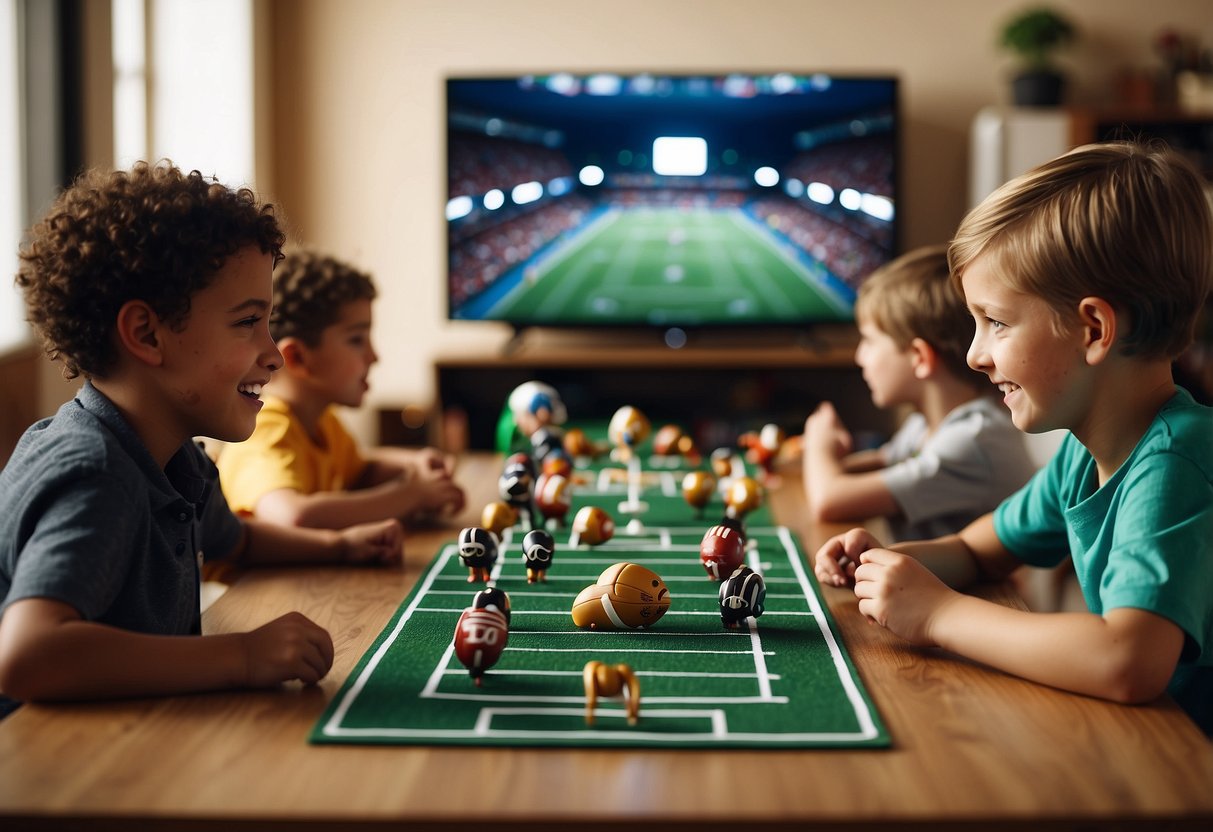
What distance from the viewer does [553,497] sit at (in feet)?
6.12

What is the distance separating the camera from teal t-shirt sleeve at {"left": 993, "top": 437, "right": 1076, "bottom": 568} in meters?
1.57

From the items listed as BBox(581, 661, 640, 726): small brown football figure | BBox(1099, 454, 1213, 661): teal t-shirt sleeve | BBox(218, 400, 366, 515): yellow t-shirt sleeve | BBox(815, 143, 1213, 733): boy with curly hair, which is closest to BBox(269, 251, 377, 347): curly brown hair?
BBox(218, 400, 366, 515): yellow t-shirt sleeve

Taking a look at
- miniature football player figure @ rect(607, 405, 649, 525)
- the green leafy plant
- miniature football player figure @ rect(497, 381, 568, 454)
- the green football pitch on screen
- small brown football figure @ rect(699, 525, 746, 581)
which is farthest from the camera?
the green football pitch on screen

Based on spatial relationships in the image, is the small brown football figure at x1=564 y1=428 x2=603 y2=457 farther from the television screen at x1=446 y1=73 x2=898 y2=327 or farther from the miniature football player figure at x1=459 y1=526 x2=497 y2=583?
the television screen at x1=446 y1=73 x2=898 y2=327

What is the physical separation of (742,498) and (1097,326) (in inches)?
28.1

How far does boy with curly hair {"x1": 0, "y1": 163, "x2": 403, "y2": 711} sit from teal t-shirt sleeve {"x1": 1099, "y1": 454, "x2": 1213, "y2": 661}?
0.79 meters

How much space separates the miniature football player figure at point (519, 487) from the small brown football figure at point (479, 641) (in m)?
0.69

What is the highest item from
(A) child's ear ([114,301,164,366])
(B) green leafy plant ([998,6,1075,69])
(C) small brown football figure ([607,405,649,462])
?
(B) green leafy plant ([998,6,1075,69])

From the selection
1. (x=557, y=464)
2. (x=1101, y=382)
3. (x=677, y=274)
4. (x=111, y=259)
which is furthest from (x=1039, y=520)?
(x=677, y=274)

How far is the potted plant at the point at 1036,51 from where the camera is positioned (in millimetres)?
4516

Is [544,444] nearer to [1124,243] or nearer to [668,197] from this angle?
[1124,243]

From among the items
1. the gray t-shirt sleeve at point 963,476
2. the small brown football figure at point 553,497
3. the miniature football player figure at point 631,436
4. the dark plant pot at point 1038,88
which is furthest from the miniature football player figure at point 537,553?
the dark plant pot at point 1038,88

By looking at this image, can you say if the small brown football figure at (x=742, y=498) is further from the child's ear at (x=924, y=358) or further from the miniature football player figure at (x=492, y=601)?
the miniature football player figure at (x=492, y=601)

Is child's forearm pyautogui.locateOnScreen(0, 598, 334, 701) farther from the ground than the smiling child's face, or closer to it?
closer to it
